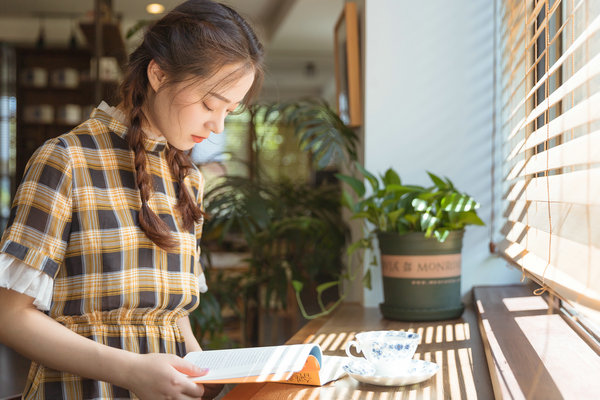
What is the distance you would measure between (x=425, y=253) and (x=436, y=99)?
55 cm

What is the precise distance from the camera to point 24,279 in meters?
1.04

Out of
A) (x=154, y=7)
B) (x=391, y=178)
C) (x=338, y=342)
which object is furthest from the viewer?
(x=154, y=7)

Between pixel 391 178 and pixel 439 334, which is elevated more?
pixel 391 178

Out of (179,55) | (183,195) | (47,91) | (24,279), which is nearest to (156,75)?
(179,55)

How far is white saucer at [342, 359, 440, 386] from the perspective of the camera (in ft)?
3.67

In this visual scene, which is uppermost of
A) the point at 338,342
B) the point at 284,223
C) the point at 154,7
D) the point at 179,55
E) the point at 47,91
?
the point at 154,7

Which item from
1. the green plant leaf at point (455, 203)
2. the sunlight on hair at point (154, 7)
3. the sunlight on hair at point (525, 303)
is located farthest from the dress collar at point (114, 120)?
the sunlight on hair at point (154, 7)

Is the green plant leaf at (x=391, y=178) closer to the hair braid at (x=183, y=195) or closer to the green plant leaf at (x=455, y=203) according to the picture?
the green plant leaf at (x=455, y=203)

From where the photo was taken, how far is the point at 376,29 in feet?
6.77

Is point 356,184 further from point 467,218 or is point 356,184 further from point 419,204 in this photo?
point 467,218

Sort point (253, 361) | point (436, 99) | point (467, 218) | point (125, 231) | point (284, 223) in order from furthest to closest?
point (284, 223), point (436, 99), point (467, 218), point (125, 231), point (253, 361)

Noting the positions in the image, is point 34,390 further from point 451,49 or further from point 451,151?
point 451,49

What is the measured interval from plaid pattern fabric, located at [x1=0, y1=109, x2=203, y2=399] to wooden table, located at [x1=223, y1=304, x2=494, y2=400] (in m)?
0.23

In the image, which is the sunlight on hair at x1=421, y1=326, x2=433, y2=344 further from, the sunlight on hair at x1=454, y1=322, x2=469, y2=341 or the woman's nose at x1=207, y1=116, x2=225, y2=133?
the woman's nose at x1=207, y1=116, x2=225, y2=133
